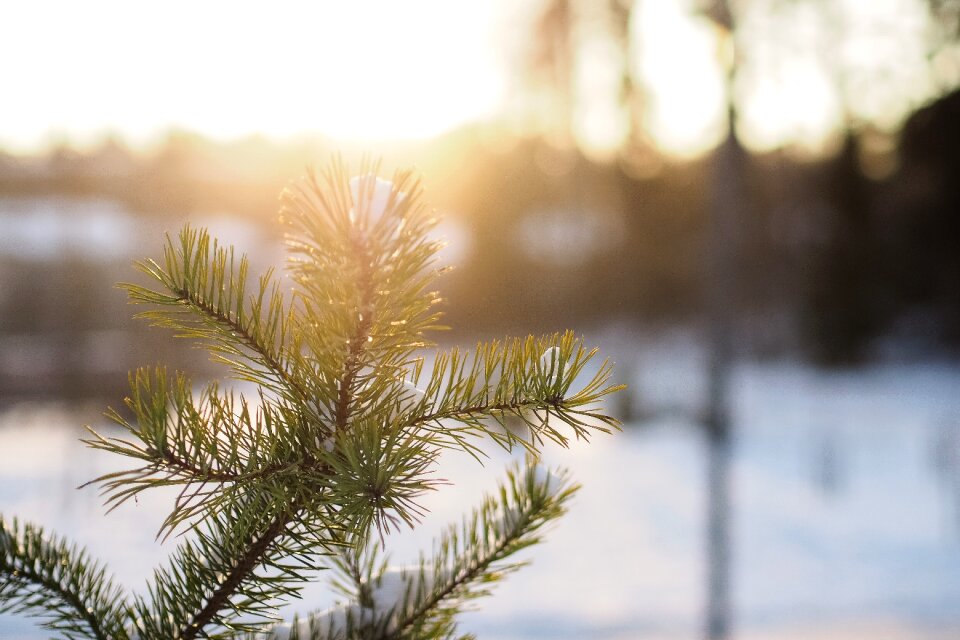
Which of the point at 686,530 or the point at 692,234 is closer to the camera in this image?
the point at 686,530

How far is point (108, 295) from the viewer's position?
1213cm

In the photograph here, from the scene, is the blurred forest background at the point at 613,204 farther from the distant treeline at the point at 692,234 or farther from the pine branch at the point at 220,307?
the pine branch at the point at 220,307

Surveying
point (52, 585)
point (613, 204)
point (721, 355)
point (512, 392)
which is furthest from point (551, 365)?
point (613, 204)

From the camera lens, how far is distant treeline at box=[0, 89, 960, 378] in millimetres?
12805

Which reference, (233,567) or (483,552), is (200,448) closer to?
(233,567)

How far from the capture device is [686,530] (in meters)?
4.58

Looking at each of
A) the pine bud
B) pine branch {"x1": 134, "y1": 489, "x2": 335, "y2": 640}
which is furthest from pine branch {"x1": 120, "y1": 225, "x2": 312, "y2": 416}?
the pine bud

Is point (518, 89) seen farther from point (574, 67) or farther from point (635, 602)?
point (635, 602)

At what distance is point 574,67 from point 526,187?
638 centimetres

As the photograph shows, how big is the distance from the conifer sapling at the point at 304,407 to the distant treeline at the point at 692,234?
10118 mm

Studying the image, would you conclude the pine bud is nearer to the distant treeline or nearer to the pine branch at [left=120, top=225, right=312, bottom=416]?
the pine branch at [left=120, top=225, right=312, bottom=416]

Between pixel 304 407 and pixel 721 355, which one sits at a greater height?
pixel 721 355

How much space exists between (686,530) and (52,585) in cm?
439

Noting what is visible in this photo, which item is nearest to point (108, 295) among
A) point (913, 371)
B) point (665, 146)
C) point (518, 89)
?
point (518, 89)
